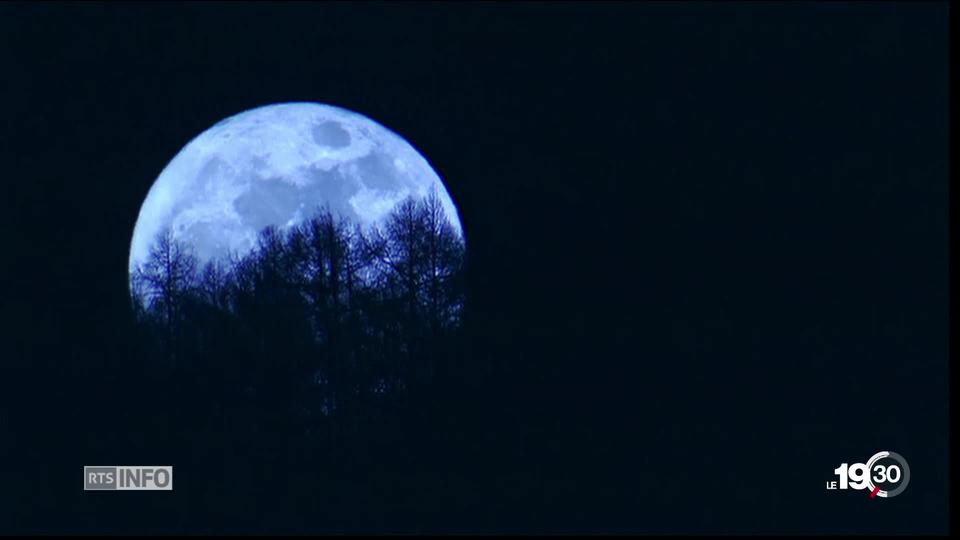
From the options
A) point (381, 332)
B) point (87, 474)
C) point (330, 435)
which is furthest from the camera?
point (381, 332)

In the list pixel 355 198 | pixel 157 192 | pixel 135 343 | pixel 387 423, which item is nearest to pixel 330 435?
pixel 387 423

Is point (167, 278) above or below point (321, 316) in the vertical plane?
above

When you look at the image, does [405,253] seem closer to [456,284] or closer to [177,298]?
[456,284]

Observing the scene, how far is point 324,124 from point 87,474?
13.4 meters

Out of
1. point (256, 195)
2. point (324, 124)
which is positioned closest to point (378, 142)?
point (324, 124)

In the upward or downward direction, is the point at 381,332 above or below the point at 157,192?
below

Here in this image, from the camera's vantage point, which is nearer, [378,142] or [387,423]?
[387,423]

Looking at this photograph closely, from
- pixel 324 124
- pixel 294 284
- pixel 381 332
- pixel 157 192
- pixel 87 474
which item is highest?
pixel 324 124

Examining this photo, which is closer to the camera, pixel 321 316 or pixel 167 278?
pixel 321 316

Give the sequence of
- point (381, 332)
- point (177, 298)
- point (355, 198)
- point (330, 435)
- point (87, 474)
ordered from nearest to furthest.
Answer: point (87, 474)
point (330, 435)
point (381, 332)
point (177, 298)
point (355, 198)

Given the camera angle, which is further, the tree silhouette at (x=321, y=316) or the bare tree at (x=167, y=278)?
the bare tree at (x=167, y=278)

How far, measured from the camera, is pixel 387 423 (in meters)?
18.4

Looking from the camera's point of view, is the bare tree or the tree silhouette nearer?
the tree silhouette

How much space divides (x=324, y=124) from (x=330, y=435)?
410 inches
